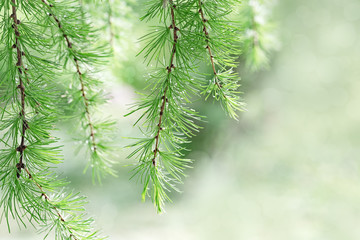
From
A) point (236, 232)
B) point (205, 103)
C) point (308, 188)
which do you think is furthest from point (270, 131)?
point (236, 232)

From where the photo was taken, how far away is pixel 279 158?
292cm

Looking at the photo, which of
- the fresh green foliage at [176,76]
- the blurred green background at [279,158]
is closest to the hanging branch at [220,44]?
the fresh green foliage at [176,76]

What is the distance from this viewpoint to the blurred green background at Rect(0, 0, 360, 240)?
7.52 ft

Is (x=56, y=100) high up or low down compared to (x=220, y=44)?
down

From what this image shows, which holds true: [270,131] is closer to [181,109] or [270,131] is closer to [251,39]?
[251,39]

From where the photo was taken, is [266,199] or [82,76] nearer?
[82,76]

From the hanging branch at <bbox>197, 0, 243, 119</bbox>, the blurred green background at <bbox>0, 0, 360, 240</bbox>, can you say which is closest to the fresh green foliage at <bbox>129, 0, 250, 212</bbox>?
the hanging branch at <bbox>197, 0, 243, 119</bbox>

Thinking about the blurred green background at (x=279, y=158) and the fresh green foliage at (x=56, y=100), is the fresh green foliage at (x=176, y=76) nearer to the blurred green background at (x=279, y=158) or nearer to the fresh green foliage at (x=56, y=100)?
the fresh green foliage at (x=56, y=100)

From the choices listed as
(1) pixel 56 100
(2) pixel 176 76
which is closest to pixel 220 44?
(2) pixel 176 76

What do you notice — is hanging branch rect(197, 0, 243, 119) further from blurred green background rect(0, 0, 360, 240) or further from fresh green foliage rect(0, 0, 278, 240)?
blurred green background rect(0, 0, 360, 240)

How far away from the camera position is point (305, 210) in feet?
7.88

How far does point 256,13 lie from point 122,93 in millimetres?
1856

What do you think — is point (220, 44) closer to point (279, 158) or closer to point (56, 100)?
point (56, 100)

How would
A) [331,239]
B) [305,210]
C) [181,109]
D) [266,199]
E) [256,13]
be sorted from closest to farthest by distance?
[181,109], [256,13], [331,239], [305,210], [266,199]
